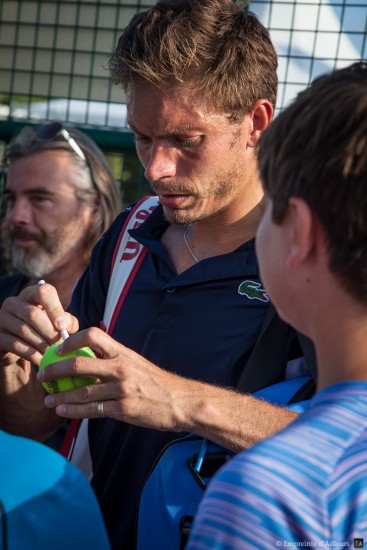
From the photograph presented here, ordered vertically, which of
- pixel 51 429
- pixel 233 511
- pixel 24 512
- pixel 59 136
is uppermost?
pixel 233 511

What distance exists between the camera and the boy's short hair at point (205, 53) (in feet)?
7.14

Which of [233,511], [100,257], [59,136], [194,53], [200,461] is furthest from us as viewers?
[59,136]

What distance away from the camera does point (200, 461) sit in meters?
1.77

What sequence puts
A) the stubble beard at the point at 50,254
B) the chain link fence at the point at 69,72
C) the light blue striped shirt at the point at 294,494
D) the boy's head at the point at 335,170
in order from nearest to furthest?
the light blue striped shirt at the point at 294,494 → the boy's head at the point at 335,170 → the stubble beard at the point at 50,254 → the chain link fence at the point at 69,72

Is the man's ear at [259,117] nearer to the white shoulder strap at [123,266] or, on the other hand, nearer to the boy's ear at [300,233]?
the white shoulder strap at [123,266]

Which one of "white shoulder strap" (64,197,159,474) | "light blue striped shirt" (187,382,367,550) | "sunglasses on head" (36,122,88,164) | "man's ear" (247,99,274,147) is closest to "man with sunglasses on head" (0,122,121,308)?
"sunglasses on head" (36,122,88,164)

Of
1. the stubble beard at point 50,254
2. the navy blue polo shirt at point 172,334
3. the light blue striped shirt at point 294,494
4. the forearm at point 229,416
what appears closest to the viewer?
the light blue striped shirt at point 294,494

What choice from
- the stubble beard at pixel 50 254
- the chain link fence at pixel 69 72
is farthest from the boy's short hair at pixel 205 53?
the chain link fence at pixel 69 72

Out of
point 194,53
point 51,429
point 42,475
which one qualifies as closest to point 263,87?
point 194,53

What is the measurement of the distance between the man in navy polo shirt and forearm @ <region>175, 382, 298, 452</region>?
12 centimetres

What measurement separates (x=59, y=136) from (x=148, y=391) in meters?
2.18

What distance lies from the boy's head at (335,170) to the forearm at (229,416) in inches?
27.7

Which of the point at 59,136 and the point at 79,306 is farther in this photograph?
the point at 59,136

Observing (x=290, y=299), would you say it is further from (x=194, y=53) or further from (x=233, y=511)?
(x=194, y=53)
